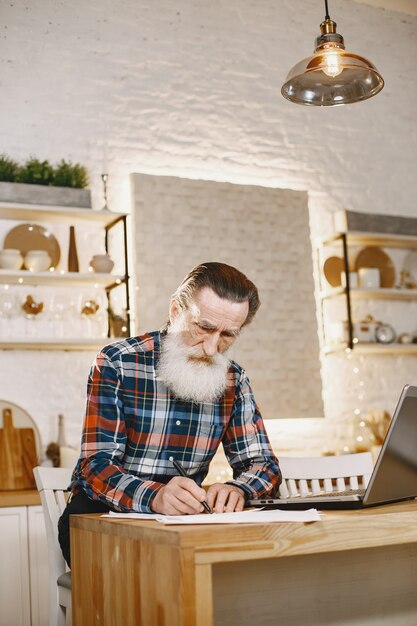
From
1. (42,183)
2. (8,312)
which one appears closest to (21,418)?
(8,312)

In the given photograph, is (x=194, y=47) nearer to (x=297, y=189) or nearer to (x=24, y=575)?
(x=297, y=189)

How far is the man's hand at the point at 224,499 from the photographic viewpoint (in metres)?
1.96

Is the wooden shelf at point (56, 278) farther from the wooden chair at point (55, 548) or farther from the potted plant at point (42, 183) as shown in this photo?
the wooden chair at point (55, 548)

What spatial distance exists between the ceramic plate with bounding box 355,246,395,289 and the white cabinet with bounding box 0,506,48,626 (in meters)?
2.79

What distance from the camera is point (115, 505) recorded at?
206cm

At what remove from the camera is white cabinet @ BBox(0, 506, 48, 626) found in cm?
362

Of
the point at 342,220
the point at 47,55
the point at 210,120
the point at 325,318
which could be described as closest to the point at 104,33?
the point at 47,55

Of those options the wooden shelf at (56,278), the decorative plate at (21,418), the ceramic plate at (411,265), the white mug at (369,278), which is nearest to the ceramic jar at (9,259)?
the wooden shelf at (56,278)

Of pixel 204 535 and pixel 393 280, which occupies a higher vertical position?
pixel 393 280

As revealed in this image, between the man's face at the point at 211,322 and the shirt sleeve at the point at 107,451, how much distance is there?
0.24 meters

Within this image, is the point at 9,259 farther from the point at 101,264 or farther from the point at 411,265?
the point at 411,265

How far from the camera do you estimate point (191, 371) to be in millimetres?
2371

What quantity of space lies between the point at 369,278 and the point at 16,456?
2.50 metres

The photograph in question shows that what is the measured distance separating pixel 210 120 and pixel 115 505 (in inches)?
142
